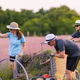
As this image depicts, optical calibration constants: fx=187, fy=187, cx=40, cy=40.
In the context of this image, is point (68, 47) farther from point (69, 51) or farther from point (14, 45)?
point (14, 45)

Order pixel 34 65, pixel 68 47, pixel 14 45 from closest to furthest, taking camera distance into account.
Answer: pixel 68 47, pixel 14 45, pixel 34 65

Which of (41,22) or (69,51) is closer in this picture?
(69,51)

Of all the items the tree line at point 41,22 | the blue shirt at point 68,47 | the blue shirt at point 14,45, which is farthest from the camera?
the tree line at point 41,22

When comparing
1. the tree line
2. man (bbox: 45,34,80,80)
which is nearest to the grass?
man (bbox: 45,34,80,80)

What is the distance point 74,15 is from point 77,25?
4929 centimetres

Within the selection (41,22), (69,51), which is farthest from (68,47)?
(41,22)

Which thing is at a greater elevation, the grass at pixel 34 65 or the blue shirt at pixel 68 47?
the blue shirt at pixel 68 47

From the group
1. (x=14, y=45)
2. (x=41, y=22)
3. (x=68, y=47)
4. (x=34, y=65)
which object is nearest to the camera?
(x=68, y=47)

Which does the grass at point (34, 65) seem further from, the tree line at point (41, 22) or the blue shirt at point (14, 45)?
the tree line at point (41, 22)

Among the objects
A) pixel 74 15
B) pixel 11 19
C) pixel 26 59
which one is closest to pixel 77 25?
pixel 26 59

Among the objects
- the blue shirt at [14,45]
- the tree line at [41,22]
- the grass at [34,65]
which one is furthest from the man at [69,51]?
the tree line at [41,22]

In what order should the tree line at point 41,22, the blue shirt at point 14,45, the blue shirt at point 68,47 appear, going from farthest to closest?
the tree line at point 41,22 → the blue shirt at point 14,45 → the blue shirt at point 68,47

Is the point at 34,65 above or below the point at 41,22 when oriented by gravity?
below

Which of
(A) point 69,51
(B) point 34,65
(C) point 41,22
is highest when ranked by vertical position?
(C) point 41,22
